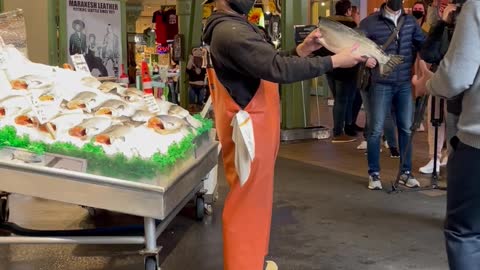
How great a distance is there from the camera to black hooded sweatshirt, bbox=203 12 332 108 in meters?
2.48

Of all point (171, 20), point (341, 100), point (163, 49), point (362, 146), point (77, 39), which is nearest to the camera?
point (77, 39)

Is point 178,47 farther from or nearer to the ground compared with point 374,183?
farther from the ground

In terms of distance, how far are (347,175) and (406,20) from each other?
5.32 ft

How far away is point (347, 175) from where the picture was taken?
6.00m

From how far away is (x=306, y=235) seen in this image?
13.5 feet

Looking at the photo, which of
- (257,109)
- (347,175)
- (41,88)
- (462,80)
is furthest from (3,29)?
(347,175)

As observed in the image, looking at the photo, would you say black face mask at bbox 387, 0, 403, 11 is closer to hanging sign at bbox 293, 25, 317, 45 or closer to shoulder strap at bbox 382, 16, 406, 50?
shoulder strap at bbox 382, 16, 406, 50

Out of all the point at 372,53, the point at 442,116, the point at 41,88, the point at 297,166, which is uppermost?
the point at 372,53

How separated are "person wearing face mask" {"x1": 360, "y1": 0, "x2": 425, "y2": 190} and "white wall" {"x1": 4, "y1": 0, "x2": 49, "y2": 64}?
10.1 ft

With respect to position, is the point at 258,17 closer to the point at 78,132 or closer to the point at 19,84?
the point at 19,84

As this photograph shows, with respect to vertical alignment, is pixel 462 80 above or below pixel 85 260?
above

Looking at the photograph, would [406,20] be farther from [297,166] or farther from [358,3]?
[358,3]

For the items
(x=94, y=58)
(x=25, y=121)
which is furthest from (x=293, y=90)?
(x=25, y=121)

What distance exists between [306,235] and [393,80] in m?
1.76
